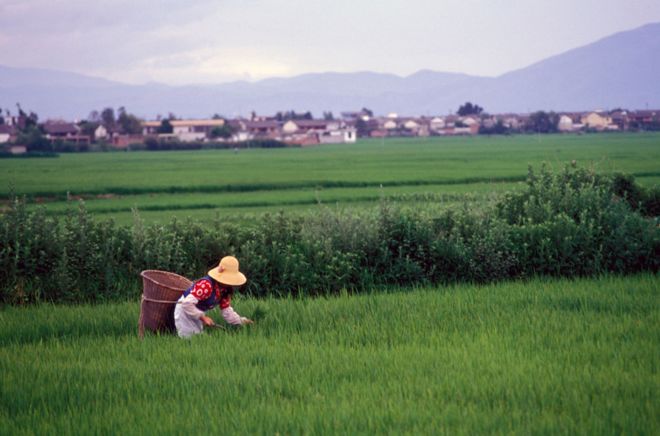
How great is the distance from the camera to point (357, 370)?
729cm

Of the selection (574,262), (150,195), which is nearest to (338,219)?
(574,262)

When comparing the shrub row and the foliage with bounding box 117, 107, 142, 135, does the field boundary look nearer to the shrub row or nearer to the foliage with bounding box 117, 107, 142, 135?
the shrub row

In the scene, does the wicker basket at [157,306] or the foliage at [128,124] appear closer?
the wicker basket at [157,306]

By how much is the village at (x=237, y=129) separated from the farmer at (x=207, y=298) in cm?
9128

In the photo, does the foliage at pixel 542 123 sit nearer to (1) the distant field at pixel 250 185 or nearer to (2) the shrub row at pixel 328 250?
(1) the distant field at pixel 250 185

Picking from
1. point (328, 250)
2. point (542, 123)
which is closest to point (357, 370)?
point (328, 250)

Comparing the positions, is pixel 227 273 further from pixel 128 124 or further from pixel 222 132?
pixel 128 124

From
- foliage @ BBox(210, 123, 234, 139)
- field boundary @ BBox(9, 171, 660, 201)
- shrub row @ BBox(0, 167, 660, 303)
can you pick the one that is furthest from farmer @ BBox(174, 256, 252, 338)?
foliage @ BBox(210, 123, 234, 139)

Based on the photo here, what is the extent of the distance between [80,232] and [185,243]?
1.69 m

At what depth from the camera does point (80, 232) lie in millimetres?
12102

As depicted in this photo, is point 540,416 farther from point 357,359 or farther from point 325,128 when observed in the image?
point 325,128

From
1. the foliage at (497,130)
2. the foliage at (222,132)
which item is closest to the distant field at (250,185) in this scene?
the foliage at (222,132)

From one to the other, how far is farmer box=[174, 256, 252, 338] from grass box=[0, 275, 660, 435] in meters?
0.24

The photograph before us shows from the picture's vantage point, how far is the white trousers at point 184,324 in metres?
8.87
